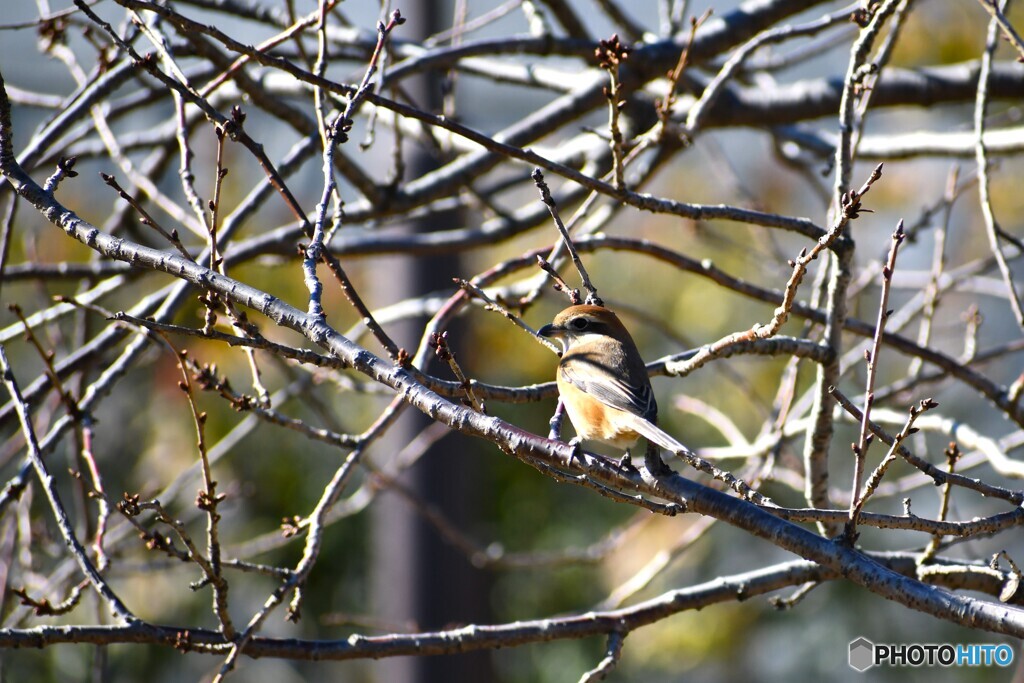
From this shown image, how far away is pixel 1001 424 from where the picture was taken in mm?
9156

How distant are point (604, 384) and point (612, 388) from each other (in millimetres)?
24

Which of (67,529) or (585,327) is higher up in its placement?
(585,327)

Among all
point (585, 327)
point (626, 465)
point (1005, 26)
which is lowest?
point (626, 465)

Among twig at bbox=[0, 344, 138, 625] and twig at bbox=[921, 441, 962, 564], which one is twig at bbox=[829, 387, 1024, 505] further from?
twig at bbox=[0, 344, 138, 625]

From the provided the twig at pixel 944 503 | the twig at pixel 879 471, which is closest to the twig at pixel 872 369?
the twig at pixel 879 471

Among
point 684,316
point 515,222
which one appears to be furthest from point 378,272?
point 515,222

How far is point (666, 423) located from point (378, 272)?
2.97 m

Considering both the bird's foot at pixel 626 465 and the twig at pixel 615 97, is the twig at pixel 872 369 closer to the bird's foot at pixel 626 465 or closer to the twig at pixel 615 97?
the bird's foot at pixel 626 465

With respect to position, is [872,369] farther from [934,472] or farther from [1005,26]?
[1005,26]

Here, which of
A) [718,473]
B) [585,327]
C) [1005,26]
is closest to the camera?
[718,473]

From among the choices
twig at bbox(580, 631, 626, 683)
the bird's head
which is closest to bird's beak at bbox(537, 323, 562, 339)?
the bird's head

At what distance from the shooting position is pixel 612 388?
2656 mm

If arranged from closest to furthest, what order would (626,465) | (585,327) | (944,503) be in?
(626,465), (944,503), (585,327)

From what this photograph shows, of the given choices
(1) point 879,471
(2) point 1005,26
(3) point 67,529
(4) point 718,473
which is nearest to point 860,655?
(2) point 1005,26
